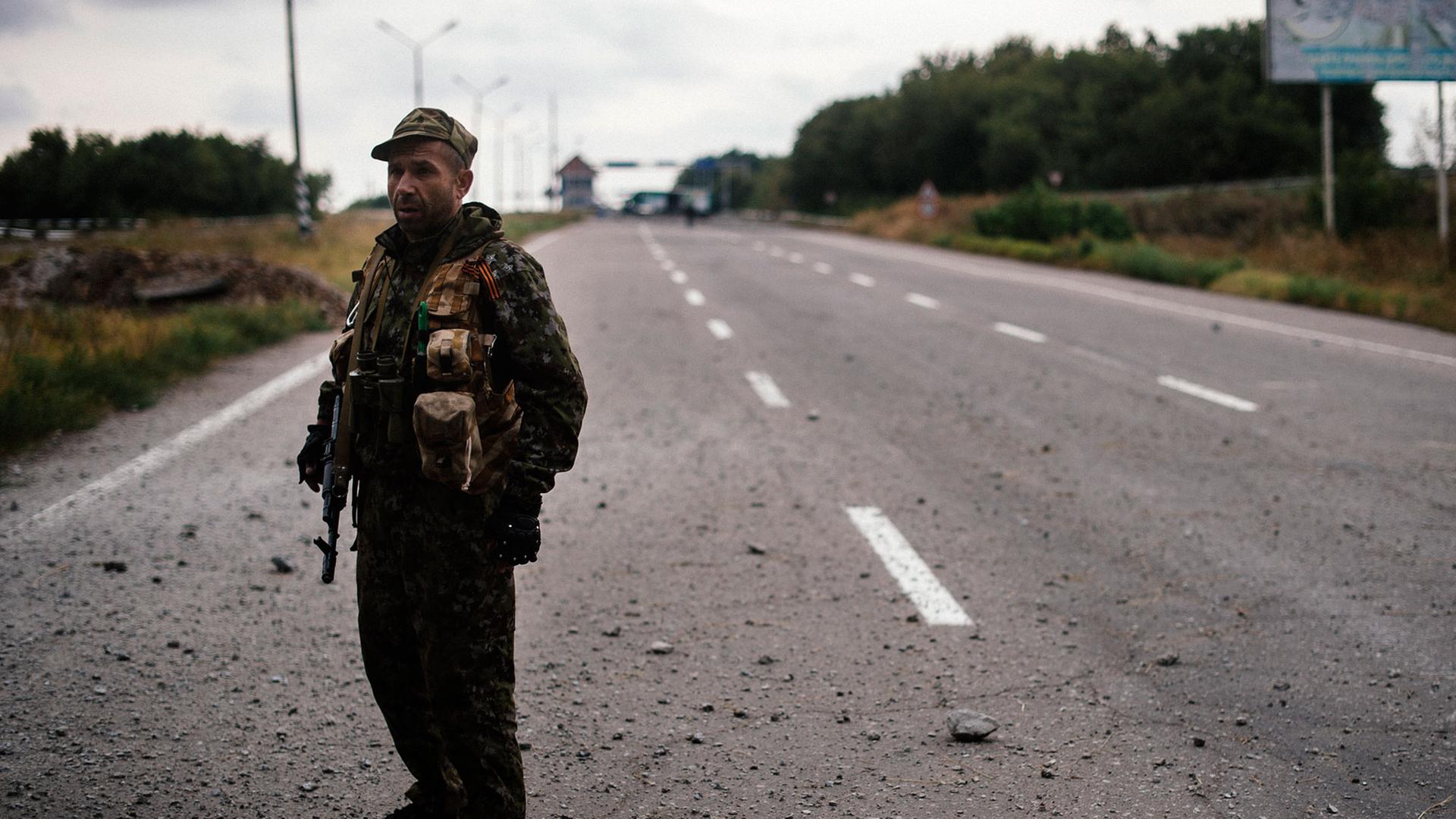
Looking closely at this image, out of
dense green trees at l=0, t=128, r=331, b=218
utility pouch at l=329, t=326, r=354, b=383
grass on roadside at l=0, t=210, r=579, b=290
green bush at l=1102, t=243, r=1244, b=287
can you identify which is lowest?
utility pouch at l=329, t=326, r=354, b=383

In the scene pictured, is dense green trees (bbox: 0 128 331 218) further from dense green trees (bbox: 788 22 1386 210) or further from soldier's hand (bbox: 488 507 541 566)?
soldier's hand (bbox: 488 507 541 566)

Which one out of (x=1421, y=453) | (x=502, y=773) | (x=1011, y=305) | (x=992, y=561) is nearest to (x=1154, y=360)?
(x=1421, y=453)

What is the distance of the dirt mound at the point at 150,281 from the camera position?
1421 centimetres

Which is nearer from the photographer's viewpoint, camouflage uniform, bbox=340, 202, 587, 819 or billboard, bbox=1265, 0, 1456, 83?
camouflage uniform, bbox=340, 202, 587, 819

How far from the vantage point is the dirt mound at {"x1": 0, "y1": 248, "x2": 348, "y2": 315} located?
46.6 ft

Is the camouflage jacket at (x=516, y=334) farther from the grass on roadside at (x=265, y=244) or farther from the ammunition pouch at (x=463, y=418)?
the grass on roadside at (x=265, y=244)

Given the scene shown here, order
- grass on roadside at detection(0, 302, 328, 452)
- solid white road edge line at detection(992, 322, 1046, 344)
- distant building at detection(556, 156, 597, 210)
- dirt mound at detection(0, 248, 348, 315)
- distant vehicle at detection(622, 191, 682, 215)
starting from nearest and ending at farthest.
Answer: grass on roadside at detection(0, 302, 328, 452), solid white road edge line at detection(992, 322, 1046, 344), dirt mound at detection(0, 248, 348, 315), distant vehicle at detection(622, 191, 682, 215), distant building at detection(556, 156, 597, 210)

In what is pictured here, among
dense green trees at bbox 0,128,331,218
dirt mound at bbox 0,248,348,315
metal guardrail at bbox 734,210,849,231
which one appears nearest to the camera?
dirt mound at bbox 0,248,348,315

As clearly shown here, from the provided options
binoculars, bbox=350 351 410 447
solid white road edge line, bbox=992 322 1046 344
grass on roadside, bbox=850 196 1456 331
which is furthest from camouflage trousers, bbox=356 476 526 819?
grass on roadside, bbox=850 196 1456 331

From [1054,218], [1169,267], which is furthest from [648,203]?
[1169,267]

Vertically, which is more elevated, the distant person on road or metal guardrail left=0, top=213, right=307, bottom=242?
metal guardrail left=0, top=213, right=307, bottom=242

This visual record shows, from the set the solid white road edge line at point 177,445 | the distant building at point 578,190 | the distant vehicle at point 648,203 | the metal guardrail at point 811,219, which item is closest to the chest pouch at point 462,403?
the solid white road edge line at point 177,445

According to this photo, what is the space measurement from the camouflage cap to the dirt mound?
12.2 m

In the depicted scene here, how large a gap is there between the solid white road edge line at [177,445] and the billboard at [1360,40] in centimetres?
2033
